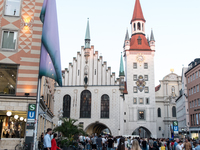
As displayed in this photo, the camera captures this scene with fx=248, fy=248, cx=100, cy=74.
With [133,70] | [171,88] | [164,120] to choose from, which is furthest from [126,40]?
[164,120]

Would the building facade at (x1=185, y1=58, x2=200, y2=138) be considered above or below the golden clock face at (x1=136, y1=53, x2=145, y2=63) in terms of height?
below

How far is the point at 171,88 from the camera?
206 feet

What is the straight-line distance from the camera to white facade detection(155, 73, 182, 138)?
6022 cm

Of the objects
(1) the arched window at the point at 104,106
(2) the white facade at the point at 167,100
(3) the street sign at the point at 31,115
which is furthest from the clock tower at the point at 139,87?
(3) the street sign at the point at 31,115

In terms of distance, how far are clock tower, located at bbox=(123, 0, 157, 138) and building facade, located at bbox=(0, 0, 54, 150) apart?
35.8 meters

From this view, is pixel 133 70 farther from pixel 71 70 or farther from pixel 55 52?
pixel 55 52

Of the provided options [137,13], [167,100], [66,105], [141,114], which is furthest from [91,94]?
[137,13]

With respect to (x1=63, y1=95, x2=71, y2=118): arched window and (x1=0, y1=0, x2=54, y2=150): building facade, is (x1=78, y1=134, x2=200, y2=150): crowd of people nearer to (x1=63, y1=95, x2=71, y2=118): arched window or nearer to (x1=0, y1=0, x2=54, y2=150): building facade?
(x1=0, y1=0, x2=54, y2=150): building facade

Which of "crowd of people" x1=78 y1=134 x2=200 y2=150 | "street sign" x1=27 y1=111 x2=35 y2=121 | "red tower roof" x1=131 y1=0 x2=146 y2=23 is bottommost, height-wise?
"crowd of people" x1=78 y1=134 x2=200 y2=150

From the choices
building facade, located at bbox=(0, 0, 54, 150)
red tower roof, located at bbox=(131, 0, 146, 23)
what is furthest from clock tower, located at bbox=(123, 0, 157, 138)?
building facade, located at bbox=(0, 0, 54, 150)

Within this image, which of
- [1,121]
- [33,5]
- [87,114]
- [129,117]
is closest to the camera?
[1,121]

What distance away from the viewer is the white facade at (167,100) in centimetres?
6022

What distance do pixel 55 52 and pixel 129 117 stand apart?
38.7m

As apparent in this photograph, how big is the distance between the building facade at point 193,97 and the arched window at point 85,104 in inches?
693
